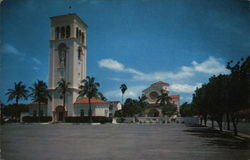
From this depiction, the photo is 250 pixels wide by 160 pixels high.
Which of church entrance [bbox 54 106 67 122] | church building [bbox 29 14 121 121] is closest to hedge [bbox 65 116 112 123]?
church building [bbox 29 14 121 121]

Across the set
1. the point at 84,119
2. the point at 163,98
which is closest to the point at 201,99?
the point at 84,119

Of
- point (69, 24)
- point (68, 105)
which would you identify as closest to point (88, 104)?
point (68, 105)

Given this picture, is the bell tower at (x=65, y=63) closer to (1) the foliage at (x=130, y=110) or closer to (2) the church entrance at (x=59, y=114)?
(2) the church entrance at (x=59, y=114)

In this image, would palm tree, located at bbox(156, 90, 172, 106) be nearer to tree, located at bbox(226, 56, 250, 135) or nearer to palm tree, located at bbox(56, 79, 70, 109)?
palm tree, located at bbox(56, 79, 70, 109)

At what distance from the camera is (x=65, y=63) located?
6144cm

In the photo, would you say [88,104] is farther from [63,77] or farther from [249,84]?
[249,84]

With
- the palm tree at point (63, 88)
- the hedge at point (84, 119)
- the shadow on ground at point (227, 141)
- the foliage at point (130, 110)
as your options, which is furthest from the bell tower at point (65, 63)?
the shadow on ground at point (227, 141)

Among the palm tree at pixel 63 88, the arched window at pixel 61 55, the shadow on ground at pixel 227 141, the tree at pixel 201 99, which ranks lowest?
the shadow on ground at pixel 227 141

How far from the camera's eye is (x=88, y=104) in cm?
5978

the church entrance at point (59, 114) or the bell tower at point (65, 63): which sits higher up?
the bell tower at point (65, 63)

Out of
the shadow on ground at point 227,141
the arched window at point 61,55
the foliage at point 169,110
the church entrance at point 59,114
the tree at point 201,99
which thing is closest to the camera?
the shadow on ground at point 227,141

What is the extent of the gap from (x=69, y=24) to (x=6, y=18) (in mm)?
52646

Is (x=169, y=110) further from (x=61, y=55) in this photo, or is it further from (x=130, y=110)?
(x=61, y=55)

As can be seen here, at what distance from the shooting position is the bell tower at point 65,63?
6006 centimetres
